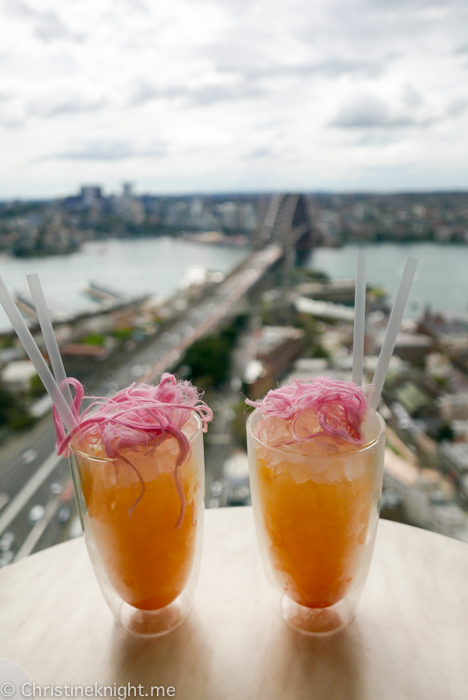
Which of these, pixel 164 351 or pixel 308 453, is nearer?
pixel 308 453

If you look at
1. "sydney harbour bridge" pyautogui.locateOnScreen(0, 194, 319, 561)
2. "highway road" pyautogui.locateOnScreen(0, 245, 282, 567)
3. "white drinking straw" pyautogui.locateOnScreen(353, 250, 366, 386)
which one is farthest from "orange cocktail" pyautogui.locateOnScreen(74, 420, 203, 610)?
"sydney harbour bridge" pyautogui.locateOnScreen(0, 194, 319, 561)

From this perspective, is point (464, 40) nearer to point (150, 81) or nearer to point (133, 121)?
point (150, 81)

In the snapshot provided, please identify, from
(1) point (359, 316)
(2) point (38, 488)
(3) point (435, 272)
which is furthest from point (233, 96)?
(1) point (359, 316)

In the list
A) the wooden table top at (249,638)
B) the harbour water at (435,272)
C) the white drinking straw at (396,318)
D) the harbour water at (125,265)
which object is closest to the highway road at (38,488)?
the harbour water at (125,265)

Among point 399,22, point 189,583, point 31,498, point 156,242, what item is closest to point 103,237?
point 156,242

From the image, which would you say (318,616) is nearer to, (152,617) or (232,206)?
(152,617)

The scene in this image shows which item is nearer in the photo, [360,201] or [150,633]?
[150,633]
